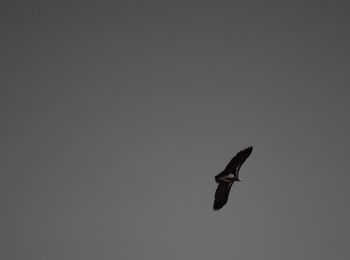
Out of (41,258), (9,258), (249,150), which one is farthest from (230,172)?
(41,258)

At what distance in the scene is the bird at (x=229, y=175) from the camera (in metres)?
24.7

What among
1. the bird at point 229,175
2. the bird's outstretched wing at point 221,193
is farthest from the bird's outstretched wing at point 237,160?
the bird's outstretched wing at point 221,193

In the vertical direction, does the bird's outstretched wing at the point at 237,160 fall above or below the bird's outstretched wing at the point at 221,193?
above

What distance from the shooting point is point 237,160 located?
2489cm

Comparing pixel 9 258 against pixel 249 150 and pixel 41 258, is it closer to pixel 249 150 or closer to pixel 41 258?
pixel 41 258

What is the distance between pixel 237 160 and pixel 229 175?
82cm

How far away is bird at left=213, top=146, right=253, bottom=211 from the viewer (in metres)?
24.7

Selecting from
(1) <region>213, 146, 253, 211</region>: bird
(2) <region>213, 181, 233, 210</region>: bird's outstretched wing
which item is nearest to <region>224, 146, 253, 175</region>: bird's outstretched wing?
(1) <region>213, 146, 253, 211</region>: bird

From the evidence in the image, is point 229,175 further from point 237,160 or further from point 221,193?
point 221,193

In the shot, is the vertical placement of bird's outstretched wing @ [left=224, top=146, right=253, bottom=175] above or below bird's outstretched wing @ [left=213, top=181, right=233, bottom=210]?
above

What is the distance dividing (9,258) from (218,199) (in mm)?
138990

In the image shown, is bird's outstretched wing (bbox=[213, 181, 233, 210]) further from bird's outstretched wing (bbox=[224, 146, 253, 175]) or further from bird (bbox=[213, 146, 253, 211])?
bird's outstretched wing (bbox=[224, 146, 253, 175])

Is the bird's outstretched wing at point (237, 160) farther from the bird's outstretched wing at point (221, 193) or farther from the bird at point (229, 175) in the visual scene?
the bird's outstretched wing at point (221, 193)

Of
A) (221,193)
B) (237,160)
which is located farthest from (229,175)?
(221,193)
